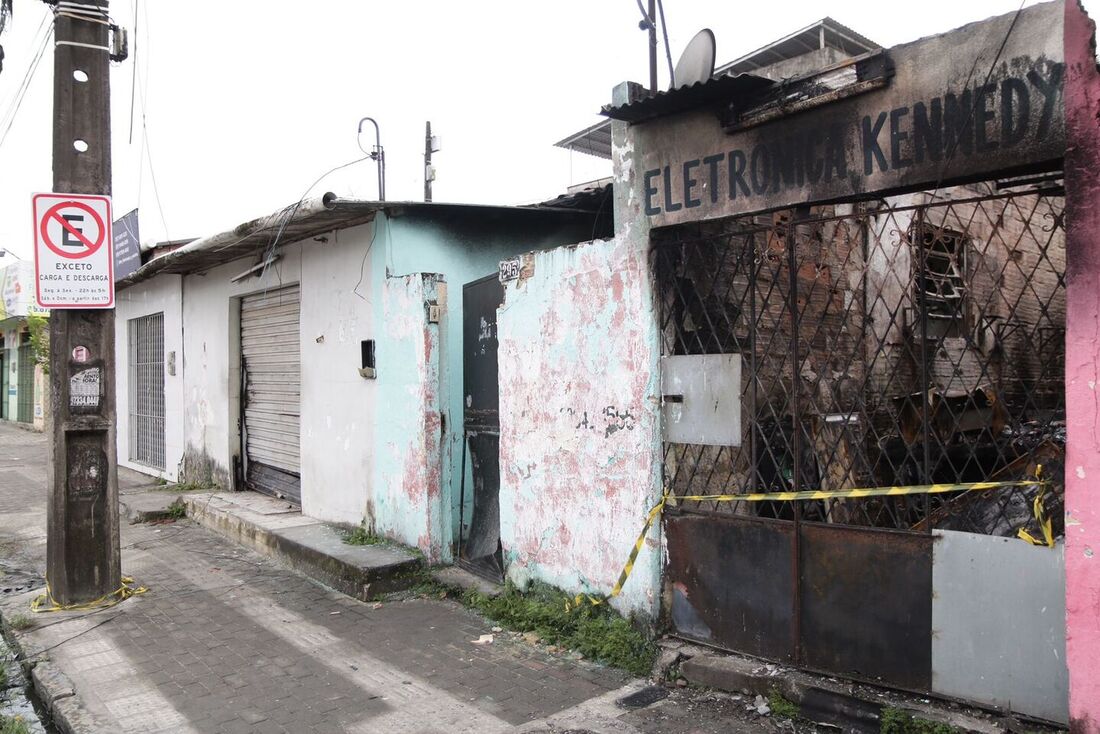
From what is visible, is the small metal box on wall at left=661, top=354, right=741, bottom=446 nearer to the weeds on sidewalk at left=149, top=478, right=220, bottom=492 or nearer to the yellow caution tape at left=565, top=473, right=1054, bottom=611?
the yellow caution tape at left=565, top=473, right=1054, bottom=611

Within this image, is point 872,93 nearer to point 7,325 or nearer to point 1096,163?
point 1096,163

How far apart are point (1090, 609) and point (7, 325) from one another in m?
31.1

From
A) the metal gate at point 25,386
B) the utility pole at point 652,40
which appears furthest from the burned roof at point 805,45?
the metal gate at point 25,386

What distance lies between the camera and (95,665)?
16.8ft

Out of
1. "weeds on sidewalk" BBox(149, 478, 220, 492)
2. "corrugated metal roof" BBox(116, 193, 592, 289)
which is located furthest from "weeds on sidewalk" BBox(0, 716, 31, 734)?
"weeds on sidewalk" BBox(149, 478, 220, 492)

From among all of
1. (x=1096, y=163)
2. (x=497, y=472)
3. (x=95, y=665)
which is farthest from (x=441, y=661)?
(x=1096, y=163)

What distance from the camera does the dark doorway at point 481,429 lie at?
6.57 meters

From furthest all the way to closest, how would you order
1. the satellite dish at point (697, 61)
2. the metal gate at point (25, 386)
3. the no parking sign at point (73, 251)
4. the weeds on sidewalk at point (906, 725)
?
the metal gate at point (25, 386), the no parking sign at point (73, 251), the satellite dish at point (697, 61), the weeds on sidewalk at point (906, 725)

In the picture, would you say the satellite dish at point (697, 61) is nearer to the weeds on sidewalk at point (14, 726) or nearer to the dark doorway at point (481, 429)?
the dark doorway at point (481, 429)

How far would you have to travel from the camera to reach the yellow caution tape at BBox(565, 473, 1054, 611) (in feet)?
11.4

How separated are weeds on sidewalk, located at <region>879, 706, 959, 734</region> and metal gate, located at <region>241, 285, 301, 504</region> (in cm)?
733

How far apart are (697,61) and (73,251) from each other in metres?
4.99

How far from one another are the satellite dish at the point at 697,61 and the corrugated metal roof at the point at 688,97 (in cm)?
11

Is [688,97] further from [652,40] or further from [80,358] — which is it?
[80,358]
